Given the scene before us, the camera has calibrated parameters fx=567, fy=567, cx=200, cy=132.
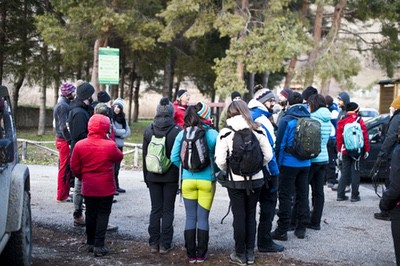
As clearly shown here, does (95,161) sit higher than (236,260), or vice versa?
(95,161)

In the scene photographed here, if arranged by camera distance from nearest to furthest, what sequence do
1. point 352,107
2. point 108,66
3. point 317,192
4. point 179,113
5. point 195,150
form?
point 195,150 < point 317,192 < point 179,113 < point 352,107 < point 108,66

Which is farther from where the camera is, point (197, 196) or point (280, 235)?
point (280, 235)

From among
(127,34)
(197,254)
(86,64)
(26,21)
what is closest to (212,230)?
(197,254)

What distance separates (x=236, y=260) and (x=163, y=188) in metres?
1.28

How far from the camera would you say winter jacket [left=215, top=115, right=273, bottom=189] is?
649 centimetres

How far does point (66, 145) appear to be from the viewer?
977 cm

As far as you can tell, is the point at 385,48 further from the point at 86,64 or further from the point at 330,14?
the point at 86,64

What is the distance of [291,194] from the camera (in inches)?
308

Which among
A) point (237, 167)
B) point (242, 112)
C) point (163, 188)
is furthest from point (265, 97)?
point (163, 188)

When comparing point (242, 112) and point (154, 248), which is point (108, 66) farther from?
point (242, 112)

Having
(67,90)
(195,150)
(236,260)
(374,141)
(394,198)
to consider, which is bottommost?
(236,260)

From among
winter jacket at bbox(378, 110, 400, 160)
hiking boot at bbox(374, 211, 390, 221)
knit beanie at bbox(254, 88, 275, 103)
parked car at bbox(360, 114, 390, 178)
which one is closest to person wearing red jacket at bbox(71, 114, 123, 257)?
knit beanie at bbox(254, 88, 275, 103)

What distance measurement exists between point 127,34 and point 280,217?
18.3 metres

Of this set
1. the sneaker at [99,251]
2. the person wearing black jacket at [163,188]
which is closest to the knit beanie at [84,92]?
the person wearing black jacket at [163,188]
